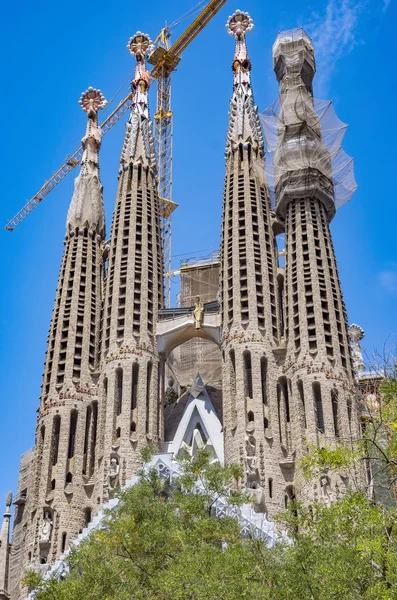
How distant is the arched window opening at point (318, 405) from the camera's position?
3679cm

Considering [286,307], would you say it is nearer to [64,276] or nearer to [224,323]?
[224,323]

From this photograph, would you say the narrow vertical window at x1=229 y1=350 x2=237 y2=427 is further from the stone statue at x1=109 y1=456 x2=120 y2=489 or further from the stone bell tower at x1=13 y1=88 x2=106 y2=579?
the stone bell tower at x1=13 y1=88 x2=106 y2=579

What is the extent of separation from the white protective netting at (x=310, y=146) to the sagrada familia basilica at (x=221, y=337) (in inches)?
3.0

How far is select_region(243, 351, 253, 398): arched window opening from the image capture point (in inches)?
1517

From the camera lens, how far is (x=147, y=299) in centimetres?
4256

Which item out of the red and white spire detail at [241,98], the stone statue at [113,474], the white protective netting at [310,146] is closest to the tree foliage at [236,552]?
the stone statue at [113,474]

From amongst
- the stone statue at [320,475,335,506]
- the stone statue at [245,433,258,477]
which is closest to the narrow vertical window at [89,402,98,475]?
the stone statue at [245,433,258,477]

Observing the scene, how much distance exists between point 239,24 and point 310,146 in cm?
1112

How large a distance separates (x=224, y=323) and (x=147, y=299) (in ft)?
12.9

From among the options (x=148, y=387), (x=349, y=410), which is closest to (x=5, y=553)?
(x=148, y=387)

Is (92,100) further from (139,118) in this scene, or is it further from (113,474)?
(113,474)

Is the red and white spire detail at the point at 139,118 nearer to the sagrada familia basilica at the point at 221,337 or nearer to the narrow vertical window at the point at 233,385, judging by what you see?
the sagrada familia basilica at the point at 221,337

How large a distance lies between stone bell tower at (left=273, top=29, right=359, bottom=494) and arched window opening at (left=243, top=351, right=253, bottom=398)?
1427 millimetres

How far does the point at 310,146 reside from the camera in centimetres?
4400
